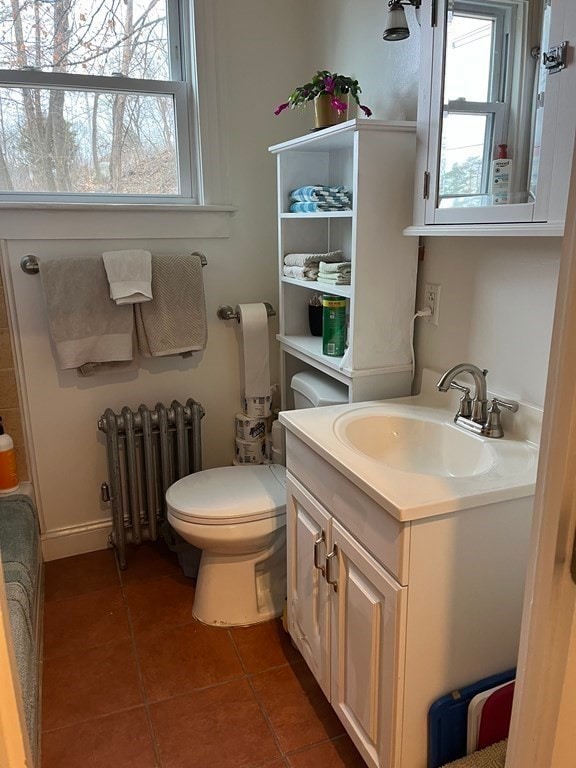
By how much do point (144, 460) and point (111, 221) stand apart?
3.00 ft

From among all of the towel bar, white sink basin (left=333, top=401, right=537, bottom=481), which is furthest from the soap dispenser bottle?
white sink basin (left=333, top=401, right=537, bottom=481)

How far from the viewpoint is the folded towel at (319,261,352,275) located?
71.6 inches

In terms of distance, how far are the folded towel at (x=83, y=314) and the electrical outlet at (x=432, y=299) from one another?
1.06m

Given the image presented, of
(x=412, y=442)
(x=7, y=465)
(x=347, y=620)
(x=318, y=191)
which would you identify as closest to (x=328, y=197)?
(x=318, y=191)

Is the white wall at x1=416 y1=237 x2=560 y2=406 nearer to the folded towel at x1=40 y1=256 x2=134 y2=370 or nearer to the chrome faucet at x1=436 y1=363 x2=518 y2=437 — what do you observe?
the chrome faucet at x1=436 y1=363 x2=518 y2=437

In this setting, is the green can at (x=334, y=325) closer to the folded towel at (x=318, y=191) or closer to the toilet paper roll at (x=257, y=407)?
the folded towel at (x=318, y=191)

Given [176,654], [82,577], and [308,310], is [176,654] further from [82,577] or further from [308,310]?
[308,310]

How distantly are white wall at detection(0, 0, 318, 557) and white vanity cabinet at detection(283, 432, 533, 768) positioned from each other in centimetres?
114

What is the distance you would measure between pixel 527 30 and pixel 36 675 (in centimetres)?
201

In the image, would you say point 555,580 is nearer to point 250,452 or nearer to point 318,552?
point 318,552

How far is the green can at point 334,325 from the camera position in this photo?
74.2 inches

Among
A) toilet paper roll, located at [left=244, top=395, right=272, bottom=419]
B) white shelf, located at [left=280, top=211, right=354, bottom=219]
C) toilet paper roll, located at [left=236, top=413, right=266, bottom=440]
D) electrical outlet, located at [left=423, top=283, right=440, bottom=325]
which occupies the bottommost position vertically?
toilet paper roll, located at [left=236, top=413, right=266, bottom=440]

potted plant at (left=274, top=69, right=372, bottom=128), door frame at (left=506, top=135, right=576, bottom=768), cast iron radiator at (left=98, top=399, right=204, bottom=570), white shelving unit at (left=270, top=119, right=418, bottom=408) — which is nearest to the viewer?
door frame at (left=506, top=135, right=576, bottom=768)

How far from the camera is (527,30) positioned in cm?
117
